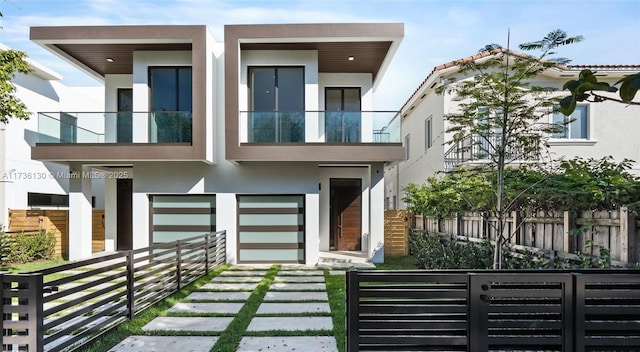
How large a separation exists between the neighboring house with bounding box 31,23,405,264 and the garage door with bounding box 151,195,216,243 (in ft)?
0.10

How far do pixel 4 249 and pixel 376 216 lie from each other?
35.2ft

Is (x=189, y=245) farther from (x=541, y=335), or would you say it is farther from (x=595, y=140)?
(x=595, y=140)

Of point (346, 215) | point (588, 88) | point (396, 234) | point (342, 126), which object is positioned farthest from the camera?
point (346, 215)

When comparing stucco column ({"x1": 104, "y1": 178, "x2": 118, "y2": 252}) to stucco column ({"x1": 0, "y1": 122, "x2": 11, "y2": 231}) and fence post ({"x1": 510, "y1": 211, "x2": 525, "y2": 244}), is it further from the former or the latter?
fence post ({"x1": 510, "y1": 211, "x2": 525, "y2": 244})

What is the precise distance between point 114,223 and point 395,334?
13058 mm

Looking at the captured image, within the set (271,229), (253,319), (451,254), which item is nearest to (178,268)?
(253,319)

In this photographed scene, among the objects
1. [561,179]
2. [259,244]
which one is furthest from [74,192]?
[561,179]

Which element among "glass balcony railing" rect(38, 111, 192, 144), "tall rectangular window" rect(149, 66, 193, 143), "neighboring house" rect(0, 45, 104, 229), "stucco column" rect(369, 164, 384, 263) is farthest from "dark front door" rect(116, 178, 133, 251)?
"stucco column" rect(369, 164, 384, 263)

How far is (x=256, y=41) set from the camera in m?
11.2

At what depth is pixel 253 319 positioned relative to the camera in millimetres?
5949

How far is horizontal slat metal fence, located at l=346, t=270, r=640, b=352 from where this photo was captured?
341 centimetres

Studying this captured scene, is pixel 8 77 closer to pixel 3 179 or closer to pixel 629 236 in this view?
pixel 3 179

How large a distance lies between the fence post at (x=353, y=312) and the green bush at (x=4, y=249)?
12.2 metres

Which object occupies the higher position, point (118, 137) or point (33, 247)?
point (118, 137)
